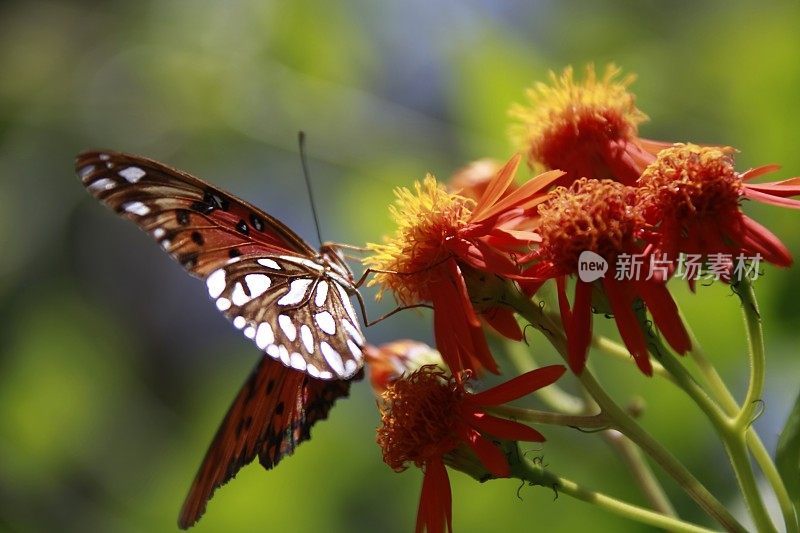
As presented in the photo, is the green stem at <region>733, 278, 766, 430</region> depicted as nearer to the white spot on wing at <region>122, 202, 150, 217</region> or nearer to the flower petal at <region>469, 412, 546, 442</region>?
the flower petal at <region>469, 412, 546, 442</region>

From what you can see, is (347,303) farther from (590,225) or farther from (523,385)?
(590,225)

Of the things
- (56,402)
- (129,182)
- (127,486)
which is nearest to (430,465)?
(129,182)

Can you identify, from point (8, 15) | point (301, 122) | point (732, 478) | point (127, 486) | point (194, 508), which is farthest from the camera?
point (8, 15)

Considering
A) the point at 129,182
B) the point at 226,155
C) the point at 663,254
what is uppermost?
the point at 226,155

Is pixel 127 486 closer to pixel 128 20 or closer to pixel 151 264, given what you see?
pixel 128 20

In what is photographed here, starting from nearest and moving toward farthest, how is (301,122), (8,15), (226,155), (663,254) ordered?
(663,254) < (301,122) < (226,155) < (8,15)

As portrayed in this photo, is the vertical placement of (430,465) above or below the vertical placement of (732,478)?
below

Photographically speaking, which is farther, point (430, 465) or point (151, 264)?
point (151, 264)
